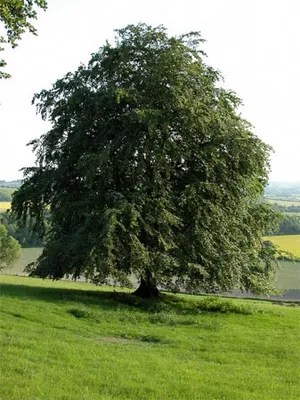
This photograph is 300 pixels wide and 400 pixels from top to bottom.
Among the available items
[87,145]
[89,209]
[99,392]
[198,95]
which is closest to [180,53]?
[198,95]

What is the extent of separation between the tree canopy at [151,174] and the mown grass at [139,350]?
2.08m

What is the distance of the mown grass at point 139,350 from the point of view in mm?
10133

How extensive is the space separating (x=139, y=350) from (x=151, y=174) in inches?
482

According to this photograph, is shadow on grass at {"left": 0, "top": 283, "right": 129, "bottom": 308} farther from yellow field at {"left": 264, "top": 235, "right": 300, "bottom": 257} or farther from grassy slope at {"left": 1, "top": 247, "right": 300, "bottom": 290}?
yellow field at {"left": 264, "top": 235, "right": 300, "bottom": 257}

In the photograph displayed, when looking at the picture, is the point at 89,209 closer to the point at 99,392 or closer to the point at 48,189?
the point at 48,189

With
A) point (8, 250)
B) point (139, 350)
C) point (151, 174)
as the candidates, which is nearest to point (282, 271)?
point (8, 250)

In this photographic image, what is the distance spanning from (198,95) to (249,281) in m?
10.3

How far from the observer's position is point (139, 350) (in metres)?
14.1

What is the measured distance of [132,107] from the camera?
2542 centimetres

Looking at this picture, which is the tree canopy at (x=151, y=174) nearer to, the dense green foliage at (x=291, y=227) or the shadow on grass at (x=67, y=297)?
the shadow on grass at (x=67, y=297)

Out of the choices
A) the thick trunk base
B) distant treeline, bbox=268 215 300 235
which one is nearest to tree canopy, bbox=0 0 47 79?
the thick trunk base

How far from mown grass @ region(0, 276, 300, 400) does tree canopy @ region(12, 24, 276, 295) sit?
2.08m

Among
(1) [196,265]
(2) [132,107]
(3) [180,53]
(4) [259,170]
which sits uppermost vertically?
(3) [180,53]

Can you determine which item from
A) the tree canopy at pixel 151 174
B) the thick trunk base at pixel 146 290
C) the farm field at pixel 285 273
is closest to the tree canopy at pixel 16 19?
the tree canopy at pixel 151 174
